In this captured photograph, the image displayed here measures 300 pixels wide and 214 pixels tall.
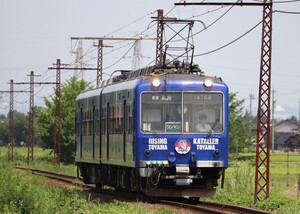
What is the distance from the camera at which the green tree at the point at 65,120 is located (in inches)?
3201

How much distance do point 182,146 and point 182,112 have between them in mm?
949

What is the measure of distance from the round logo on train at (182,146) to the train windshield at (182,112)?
0.30 meters

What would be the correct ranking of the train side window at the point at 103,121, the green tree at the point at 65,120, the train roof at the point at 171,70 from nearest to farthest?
the train roof at the point at 171,70 → the train side window at the point at 103,121 → the green tree at the point at 65,120

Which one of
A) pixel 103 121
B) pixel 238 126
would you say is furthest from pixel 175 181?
pixel 238 126

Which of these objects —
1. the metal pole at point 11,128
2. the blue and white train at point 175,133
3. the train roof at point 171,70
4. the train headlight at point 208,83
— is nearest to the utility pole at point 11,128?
the metal pole at point 11,128

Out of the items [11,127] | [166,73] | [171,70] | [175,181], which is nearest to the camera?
[175,181]

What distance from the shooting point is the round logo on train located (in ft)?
81.8

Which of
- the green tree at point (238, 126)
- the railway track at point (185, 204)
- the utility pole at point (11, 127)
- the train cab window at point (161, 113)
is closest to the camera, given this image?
the railway track at point (185, 204)

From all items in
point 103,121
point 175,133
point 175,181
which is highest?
point 103,121

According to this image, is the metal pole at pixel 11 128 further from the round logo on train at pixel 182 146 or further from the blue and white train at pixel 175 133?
the round logo on train at pixel 182 146

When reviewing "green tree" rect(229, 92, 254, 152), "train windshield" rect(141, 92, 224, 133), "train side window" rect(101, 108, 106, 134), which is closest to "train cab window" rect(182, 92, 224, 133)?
"train windshield" rect(141, 92, 224, 133)

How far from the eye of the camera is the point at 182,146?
24.9 m

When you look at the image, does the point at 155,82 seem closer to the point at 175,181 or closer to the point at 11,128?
the point at 175,181

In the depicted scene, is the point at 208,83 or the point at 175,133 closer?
the point at 175,133
